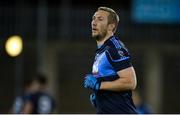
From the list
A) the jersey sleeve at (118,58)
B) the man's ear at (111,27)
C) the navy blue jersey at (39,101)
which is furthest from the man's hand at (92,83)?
the navy blue jersey at (39,101)

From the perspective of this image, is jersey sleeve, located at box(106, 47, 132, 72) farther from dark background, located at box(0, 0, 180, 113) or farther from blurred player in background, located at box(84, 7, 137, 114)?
dark background, located at box(0, 0, 180, 113)

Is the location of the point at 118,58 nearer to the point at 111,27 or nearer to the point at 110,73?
the point at 110,73

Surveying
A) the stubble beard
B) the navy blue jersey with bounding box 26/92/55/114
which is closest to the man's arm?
the stubble beard

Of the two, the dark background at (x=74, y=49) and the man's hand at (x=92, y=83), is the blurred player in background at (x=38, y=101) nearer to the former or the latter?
the man's hand at (x=92, y=83)

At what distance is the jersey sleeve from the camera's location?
8.10 m

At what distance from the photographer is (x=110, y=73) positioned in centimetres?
817

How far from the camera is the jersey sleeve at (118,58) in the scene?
26.6 ft

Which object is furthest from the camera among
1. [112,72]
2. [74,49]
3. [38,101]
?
[74,49]

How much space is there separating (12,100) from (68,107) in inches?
92.3

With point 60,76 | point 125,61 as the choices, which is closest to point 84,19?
point 60,76

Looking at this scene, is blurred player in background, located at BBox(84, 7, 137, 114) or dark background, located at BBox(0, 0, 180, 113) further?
dark background, located at BBox(0, 0, 180, 113)

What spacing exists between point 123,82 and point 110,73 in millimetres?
186

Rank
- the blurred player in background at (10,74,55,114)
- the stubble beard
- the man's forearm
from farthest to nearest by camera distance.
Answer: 1. the blurred player in background at (10,74,55,114)
2. the stubble beard
3. the man's forearm

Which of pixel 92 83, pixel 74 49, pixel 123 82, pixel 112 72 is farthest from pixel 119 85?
pixel 74 49
